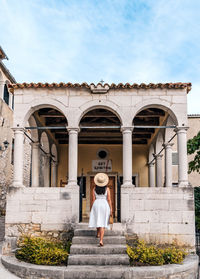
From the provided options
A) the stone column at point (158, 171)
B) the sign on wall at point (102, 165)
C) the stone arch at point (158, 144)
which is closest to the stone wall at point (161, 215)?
the stone column at point (158, 171)

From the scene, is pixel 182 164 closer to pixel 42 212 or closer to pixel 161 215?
pixel 161 215

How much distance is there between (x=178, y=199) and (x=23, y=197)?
3.88 meters

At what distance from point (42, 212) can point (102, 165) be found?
5124 mm

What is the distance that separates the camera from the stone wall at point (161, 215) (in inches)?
300

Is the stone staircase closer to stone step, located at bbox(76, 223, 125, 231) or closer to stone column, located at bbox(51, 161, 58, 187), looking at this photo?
stone step, located at bbox(76, 223, 125, 231)

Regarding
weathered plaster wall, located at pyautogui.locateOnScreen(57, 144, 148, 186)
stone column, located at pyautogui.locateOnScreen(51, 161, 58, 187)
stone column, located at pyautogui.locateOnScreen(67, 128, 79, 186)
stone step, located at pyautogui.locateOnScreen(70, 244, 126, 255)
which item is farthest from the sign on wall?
stone step, located at pyautogui.locateOnScreen(70, 244, 126, 255)

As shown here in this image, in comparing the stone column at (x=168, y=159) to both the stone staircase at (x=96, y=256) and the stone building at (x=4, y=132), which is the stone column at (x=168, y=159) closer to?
the stone staircase at (x=96, y=256)

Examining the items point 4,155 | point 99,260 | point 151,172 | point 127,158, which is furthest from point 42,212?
point 4,155

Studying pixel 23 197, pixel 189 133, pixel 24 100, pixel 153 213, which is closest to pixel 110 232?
pixel 153 213

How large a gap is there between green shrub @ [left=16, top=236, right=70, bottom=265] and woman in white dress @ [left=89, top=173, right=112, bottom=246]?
851 mm

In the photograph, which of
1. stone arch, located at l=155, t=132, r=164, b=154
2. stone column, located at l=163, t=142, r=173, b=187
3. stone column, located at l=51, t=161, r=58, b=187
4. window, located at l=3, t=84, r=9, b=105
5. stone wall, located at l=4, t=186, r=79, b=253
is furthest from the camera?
window, located at l=3, t=84, r=9, b=105

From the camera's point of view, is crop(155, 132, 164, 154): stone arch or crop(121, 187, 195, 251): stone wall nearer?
crop(121, 187, 195, 251): stone wall

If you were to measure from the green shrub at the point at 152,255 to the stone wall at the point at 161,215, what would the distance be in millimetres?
539

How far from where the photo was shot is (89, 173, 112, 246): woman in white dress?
22.3 feet
